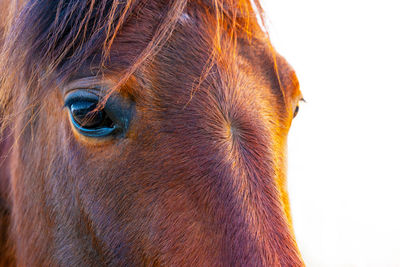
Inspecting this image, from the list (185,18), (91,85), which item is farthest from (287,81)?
(91,85)

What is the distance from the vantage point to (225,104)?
1198 mm

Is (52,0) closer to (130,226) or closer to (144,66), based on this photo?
(144,66)

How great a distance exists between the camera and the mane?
4.01 feet

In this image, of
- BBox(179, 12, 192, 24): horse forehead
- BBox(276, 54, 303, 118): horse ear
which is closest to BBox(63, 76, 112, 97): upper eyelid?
BBox(179, 12, 192, 24): horse forehead

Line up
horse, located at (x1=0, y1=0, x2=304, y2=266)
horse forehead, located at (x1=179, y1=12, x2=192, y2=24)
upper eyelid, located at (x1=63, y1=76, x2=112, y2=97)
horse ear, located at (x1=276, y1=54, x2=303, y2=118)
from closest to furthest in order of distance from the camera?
horse, located at (x1=0, y1=0, x2=304, y2=266) → upper eyelid, located at (x1=63, y1=76, x2=112, y2=97) → horse forehead, located at (x1=179, y1=12, x2=192, y2=24) → horse ear, located at (x1=276, y1=54, x2=303, y2=118)

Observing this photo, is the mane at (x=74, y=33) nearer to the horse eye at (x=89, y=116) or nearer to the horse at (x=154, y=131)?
the horse at (x=154, y=131)

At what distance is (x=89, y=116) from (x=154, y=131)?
226 mm

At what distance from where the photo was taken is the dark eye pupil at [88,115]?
118 cm

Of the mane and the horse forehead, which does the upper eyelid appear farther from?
the horse forehead

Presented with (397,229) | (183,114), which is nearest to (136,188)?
(183,114)

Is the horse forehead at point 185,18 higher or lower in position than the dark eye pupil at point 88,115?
higher

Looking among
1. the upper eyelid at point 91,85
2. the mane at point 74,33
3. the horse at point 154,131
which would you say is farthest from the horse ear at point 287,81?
the upper eyelid at point 91,85

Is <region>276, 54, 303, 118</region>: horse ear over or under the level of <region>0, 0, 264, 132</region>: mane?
under

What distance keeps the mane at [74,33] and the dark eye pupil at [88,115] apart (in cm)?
13
